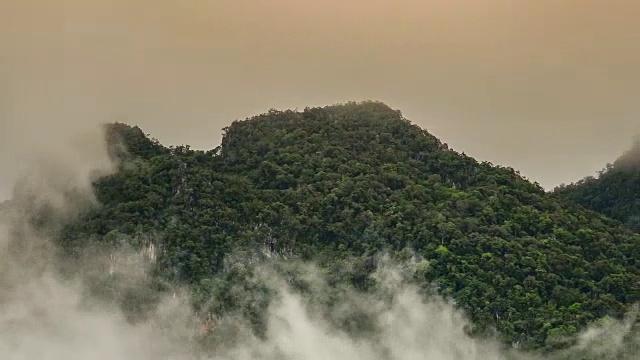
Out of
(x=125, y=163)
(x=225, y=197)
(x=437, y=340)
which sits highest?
(x=125, y=163)

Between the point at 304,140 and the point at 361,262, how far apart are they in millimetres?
15304

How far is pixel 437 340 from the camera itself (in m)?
71.7

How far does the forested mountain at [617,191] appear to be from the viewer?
298ft

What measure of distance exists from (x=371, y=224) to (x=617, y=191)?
88.6ft

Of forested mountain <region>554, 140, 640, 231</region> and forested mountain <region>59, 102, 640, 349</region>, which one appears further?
forested mountain <region>554, 140, 640, 231</region>

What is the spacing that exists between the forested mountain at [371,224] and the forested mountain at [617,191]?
24.5ft

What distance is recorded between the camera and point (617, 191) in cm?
9438

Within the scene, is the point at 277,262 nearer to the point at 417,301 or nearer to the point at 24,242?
the point at 417,301

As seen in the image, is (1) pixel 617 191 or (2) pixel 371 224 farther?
(1) pixel 617 191

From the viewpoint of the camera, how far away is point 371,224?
78.1m

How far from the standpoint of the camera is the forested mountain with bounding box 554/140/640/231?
90812mm

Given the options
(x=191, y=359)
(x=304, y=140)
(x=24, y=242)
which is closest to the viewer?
(x=191, y=359)

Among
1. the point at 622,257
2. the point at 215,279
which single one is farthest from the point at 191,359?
the point at 622,257

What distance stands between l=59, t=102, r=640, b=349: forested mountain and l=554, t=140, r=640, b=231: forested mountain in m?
7.46
